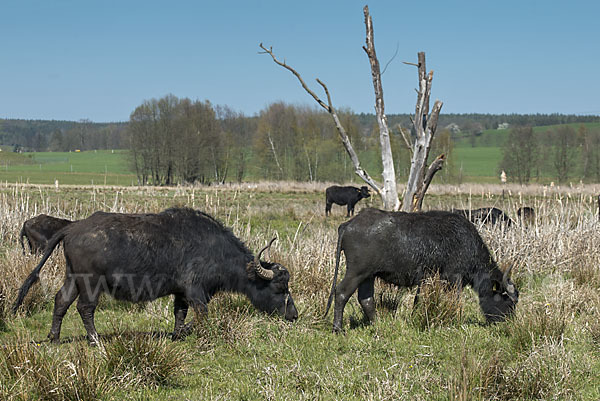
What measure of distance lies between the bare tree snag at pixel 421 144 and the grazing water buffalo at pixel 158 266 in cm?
460

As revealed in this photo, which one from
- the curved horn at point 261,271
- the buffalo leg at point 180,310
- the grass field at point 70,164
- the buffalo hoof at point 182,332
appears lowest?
the buffalo hoof at point 182,332

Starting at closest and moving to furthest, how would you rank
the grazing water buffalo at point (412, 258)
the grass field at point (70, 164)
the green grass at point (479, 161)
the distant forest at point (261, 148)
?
the grazing water buffalo at point (412, 258)
the distant forest at point (261, 148)
the grass field at point (70, 164)
the green grass at point (479, 161)

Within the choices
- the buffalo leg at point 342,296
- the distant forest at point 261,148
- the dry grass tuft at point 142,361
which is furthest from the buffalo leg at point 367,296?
the distant forest at point 261,148

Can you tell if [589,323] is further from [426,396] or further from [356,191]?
[356,191]

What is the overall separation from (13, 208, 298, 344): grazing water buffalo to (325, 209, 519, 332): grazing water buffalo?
974 mm

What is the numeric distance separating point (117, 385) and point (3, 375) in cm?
98

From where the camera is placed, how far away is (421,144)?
1145 cm

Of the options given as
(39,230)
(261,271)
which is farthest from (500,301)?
(39,230)

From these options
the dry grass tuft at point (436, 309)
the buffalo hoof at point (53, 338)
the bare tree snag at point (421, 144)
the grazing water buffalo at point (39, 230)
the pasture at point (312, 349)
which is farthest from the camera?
the grazing water buffalo at point (39, 230)

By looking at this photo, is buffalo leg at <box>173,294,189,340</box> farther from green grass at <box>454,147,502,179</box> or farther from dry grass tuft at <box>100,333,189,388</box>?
green grass at <box>454,147,502,179</box>

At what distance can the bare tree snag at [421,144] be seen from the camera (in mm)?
11406

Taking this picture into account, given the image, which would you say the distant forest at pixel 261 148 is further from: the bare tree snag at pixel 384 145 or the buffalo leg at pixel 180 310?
the buffalo leg at pixel 180 310

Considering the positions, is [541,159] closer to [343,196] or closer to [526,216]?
[343,196]

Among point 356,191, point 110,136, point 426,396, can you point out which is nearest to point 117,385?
point 426,396
